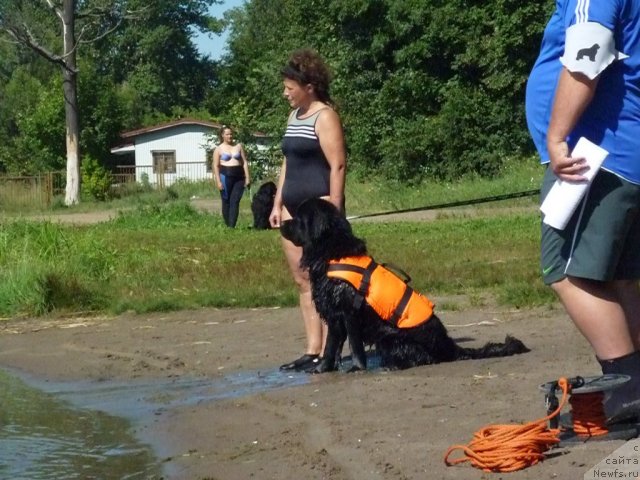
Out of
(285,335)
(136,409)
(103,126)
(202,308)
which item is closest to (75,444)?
(136,409)

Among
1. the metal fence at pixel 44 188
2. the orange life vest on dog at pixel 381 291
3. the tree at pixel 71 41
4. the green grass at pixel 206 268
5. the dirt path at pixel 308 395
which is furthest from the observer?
the metal fence at pixel 44 188

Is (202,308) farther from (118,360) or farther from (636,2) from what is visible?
(636,2)

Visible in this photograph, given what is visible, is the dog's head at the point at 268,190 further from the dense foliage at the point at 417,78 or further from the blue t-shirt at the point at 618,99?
the dense foliage at the point at 417,78

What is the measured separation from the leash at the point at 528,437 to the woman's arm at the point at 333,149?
314 centimetres

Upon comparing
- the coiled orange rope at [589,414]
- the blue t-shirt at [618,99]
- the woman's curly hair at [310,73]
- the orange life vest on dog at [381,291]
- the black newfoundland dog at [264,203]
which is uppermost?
the woman's curly hair at [310,73]

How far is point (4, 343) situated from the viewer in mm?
10438

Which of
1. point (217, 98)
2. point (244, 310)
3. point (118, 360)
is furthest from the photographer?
point (217, 98)

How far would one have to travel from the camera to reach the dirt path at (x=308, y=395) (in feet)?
18.0

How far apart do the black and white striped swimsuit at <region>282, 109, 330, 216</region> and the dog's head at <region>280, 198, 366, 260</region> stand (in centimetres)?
16

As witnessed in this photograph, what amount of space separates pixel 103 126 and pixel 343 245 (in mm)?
52735

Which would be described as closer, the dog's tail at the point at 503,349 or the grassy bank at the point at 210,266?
the dog's tail at the point at 503,349

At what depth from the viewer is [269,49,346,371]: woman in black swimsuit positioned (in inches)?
311

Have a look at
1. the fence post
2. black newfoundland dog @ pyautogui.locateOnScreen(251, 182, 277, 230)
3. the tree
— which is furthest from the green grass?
the fence post

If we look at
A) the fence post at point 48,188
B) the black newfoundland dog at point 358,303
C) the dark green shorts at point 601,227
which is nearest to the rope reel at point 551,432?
the dark green shorts at point 601,227
